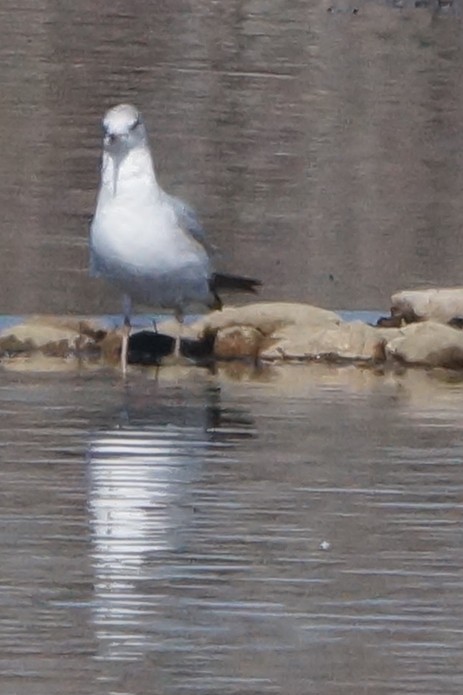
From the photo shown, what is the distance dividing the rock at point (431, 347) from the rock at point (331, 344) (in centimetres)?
12

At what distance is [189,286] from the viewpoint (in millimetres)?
12445

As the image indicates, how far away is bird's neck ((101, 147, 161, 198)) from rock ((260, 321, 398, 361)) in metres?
0.93

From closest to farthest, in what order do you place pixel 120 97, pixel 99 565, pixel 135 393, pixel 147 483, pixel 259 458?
pixel 99 565 < pixel 147 483 < pixel 259 458 < pixel 135 393 < pixel 120 97

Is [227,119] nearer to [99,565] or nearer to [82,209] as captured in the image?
[82,209]

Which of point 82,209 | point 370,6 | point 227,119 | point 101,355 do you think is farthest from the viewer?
point 370,6

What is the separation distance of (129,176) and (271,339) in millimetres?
999

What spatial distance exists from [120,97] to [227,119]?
212 centimetres

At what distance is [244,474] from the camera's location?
8867 millimetres

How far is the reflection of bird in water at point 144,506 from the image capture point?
676 centimetres

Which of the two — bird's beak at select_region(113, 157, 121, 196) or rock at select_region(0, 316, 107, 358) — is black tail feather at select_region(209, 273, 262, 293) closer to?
rock at select_region(0, 316, 107, 358)

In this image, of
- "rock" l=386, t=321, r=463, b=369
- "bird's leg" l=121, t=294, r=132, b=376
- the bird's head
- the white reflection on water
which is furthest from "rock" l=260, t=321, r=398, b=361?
the white reflection on water

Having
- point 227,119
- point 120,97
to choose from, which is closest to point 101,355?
point 227,119

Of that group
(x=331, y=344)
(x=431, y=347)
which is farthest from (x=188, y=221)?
(x=431, y=347)

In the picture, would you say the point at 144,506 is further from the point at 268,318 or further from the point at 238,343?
the point at 268,318
